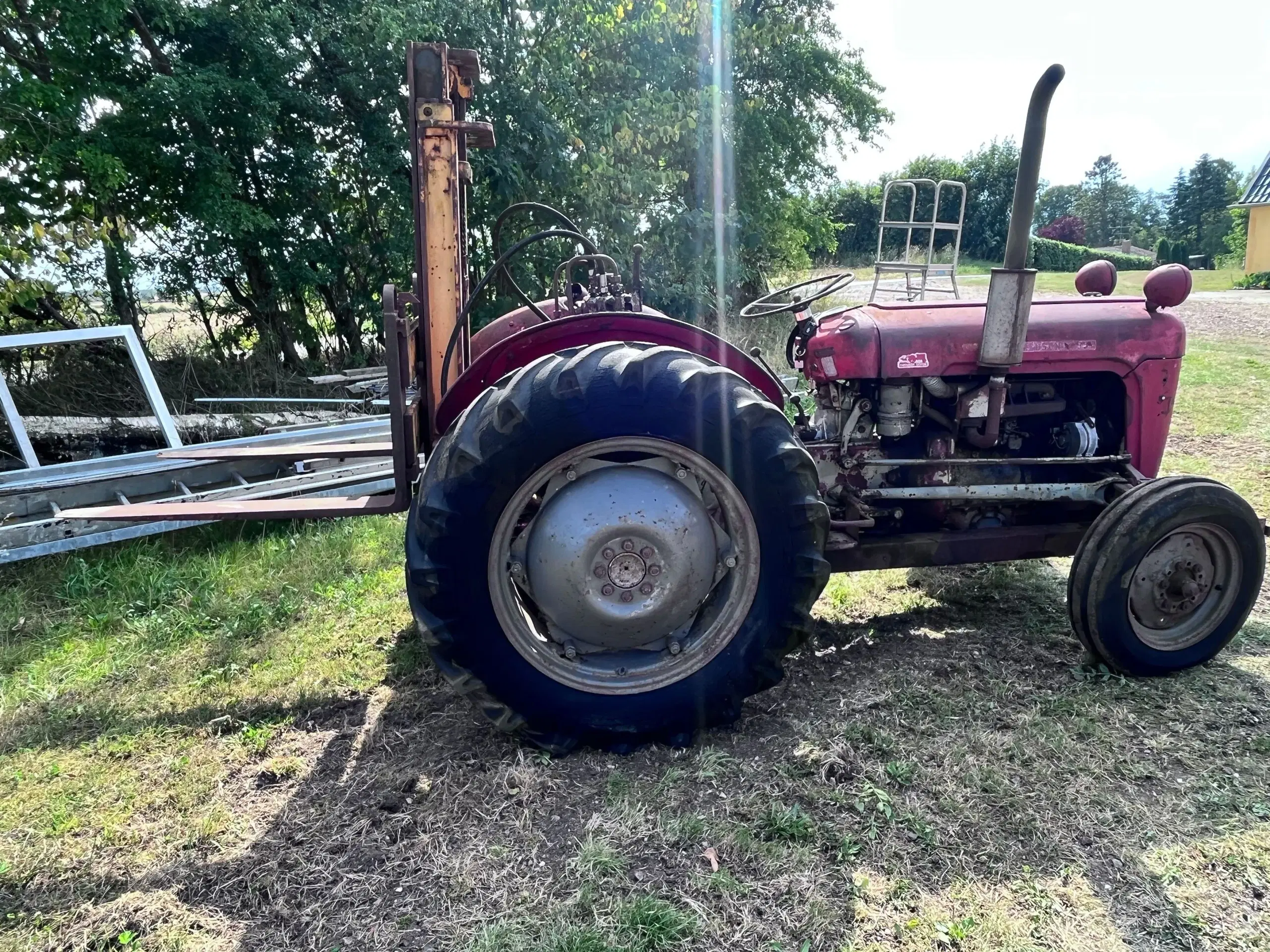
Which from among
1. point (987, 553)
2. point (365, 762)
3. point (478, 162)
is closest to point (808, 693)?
point (987, 553)

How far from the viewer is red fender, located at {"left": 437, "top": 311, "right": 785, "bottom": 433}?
2.88 metres

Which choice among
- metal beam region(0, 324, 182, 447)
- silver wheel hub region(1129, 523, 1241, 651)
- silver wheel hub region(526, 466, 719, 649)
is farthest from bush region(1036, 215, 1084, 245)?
silver wheel hub region(526, 466, 719, 649)

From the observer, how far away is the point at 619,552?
97.5 inches

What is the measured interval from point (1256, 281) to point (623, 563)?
29872mm

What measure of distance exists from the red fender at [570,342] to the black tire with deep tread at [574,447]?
40 centimetres

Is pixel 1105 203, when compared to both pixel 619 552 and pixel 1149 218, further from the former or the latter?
pixel 619 552

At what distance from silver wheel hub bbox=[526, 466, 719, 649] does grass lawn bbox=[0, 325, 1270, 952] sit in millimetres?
463

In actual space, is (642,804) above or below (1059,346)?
below

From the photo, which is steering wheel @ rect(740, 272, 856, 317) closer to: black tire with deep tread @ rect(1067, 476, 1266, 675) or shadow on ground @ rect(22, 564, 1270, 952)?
black tire with deep tread @ rect(1067, 476, 1266, 675)

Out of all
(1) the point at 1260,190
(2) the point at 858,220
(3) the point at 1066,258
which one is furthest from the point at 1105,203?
(2) the point at 858,220

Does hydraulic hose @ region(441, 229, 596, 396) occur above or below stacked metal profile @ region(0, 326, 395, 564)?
above

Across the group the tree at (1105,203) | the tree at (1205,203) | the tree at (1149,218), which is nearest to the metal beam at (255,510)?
the tree at (1205,203)

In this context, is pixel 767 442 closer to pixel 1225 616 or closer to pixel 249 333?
pixel 1225 616

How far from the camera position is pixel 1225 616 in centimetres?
296
